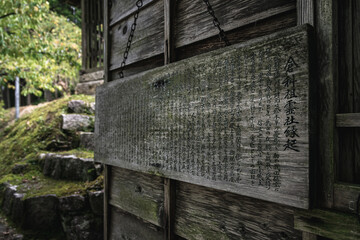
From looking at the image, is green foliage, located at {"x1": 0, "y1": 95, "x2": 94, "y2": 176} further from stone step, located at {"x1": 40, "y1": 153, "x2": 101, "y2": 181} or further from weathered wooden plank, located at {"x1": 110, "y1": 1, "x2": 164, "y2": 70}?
weathered wooden plank, located at {"x1": 110, "y1": 1, "x2": 164, "y2": 70}

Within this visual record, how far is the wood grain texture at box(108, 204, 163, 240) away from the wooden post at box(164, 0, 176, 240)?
0.21 meters

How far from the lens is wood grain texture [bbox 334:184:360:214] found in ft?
3.76

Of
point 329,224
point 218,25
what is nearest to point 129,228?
point 329,224

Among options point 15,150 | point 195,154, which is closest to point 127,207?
point 195,154

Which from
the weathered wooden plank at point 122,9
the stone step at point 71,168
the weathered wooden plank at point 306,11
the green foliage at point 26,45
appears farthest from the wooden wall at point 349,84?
the green foliage at point 26,45

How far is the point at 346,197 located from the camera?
118 cm

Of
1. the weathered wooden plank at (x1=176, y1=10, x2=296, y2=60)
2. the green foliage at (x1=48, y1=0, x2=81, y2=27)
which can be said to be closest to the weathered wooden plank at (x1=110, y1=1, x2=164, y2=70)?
the weathered wooden plank at (x1=176, y1=10, x2=296, y2=60)

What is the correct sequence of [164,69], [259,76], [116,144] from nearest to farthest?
[259,76] < [164,69] < [116,144]

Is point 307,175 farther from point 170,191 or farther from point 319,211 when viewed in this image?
point 170,191

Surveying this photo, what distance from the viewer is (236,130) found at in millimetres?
1530

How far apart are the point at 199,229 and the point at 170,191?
419mm

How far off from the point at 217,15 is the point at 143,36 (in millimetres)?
1064

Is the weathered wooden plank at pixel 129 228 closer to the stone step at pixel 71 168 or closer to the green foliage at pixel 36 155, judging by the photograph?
the green foliage at pixel 36 155

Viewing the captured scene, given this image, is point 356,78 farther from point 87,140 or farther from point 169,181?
point 87,140
